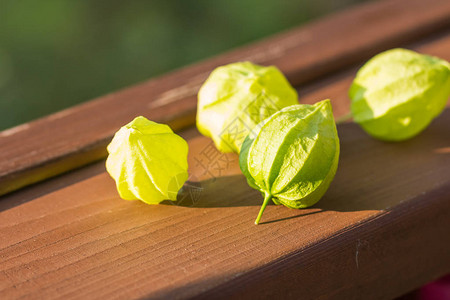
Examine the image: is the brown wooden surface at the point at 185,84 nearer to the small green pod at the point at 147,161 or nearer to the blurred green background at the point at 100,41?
the small green pod at the point at 147,161

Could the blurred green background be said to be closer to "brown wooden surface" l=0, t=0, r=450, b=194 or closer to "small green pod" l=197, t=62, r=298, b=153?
"brown wooden surface" l=0, t=0, r=450, b=194

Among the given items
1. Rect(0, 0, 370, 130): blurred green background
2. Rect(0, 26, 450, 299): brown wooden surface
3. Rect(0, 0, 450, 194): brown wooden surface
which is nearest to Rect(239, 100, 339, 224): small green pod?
Rect(0, 26, 450, 299): brown wooden surface

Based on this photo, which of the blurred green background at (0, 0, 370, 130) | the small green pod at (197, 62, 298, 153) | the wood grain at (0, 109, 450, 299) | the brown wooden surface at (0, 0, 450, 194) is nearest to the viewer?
the wood grain at (0, 109, 450, 299)

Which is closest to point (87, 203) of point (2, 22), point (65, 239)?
point (65, 239)

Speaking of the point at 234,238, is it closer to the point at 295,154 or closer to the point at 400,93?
the point at 295,154

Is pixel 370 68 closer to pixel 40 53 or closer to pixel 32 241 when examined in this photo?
pixel 32 241

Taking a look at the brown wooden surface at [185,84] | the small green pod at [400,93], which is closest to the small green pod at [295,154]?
the small green pod at [400,93]
